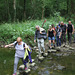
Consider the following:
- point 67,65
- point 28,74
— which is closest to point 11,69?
point 28,74

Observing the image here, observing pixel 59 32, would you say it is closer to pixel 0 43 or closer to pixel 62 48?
pixel 62 48

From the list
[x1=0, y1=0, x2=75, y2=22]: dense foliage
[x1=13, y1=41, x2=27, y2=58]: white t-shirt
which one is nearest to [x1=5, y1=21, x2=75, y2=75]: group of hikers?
[x1=13, y1=41, x2=27, y2=58]: white t-shirt

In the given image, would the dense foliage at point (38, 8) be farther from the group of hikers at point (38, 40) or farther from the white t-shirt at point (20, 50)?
the white t-shirt at point (20, 50)

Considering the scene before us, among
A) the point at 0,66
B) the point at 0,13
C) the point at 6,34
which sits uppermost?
the point at 0,13

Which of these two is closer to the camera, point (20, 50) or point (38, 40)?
point (20, 50)

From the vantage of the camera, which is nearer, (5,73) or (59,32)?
(5,73)

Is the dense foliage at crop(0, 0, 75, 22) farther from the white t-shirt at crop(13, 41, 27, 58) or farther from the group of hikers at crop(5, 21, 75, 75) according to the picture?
the white t-shirt at crop(13, 41, 27, 58)

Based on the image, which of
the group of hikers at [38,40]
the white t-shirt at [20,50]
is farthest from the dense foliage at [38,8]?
the white t-shirt at [20,50]

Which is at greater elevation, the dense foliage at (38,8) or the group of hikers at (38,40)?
the dense foliage at (38,8)

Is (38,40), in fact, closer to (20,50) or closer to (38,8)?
(20,50)

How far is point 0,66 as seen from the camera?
305 inches

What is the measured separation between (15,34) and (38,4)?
18058 mm

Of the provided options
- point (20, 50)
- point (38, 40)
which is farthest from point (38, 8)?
point (20, 50)

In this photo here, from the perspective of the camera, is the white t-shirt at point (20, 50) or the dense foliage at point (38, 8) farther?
the dense foliage at point (38, 8)
